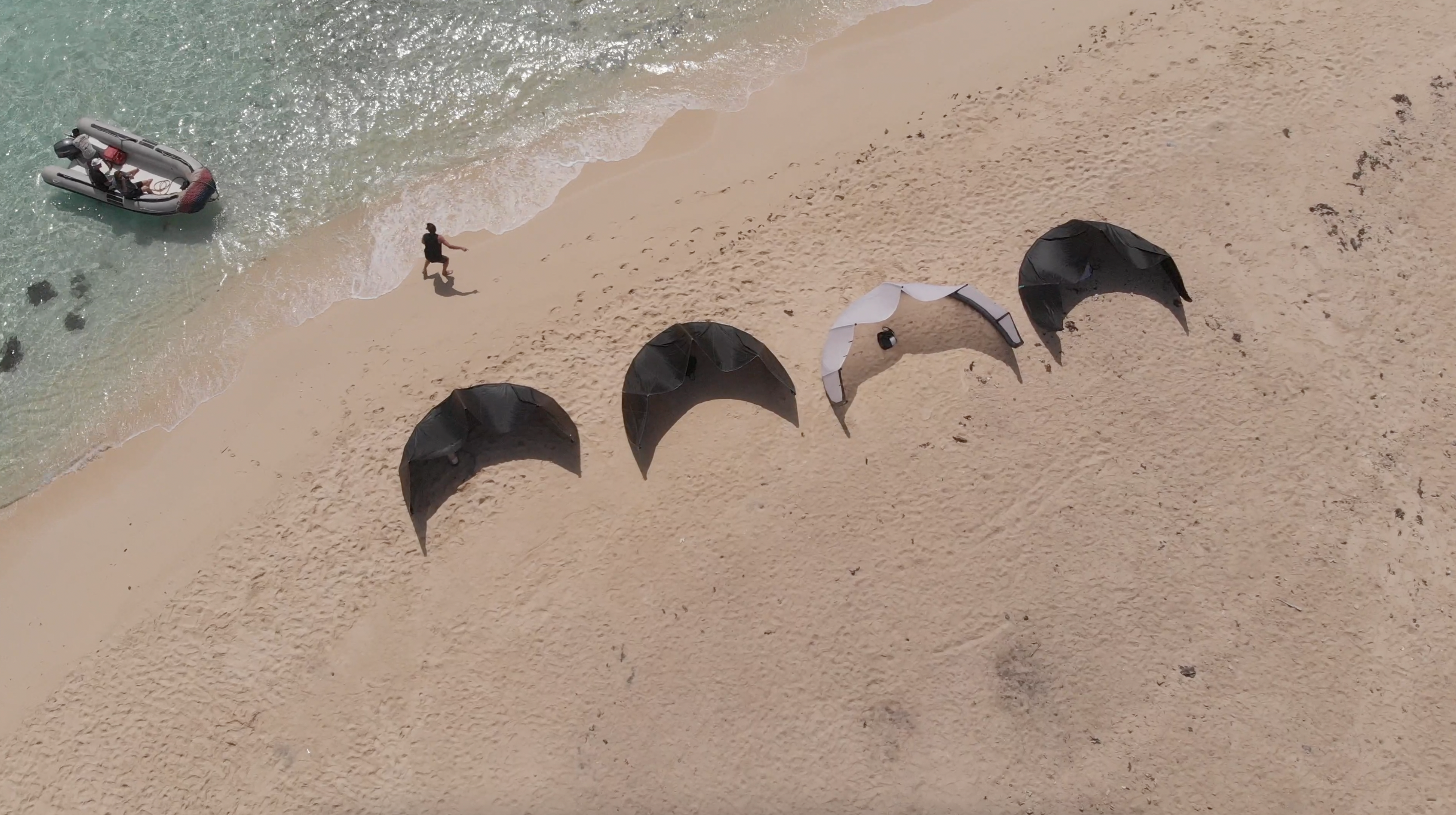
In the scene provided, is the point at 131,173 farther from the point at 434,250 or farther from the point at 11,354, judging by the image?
the point at 434,250

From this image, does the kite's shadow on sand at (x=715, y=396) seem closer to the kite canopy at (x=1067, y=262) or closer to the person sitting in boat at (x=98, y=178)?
the kite canopy at (x=1067, y=262)

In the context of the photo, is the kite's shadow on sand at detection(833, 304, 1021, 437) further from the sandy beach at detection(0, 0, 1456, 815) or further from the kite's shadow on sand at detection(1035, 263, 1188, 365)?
the kite's shadow on sand at detection(1035, 263, 1188, 365)

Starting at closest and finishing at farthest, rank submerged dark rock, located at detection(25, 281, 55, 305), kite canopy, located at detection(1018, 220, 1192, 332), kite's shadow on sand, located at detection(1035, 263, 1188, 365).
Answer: kite canopy, located at detection(1018, 220, 1192, 332) → kite's shadow on sand, located at detection(1035, 263, 1188, 365) → submerged dark rock, located at detection(25, 281, 55, 305)

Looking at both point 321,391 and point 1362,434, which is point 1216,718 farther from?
point 321,391

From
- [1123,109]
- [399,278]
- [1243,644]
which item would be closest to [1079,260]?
[1123,109]

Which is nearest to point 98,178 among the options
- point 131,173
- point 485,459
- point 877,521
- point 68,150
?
point 131,173

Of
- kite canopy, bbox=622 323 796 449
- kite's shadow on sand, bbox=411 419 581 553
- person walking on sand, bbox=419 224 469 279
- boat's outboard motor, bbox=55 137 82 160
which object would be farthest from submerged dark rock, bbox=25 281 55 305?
kite canopy, bbox=622 323 796 449
